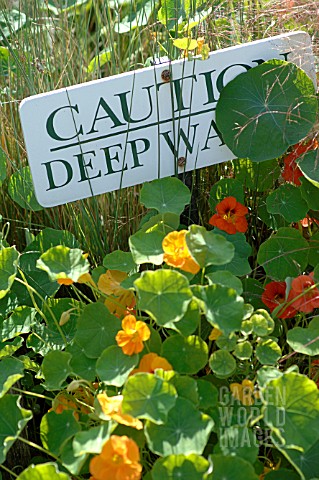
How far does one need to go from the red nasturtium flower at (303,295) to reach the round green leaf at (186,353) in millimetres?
209

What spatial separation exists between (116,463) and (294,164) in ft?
2.37

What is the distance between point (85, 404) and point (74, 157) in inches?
18.3

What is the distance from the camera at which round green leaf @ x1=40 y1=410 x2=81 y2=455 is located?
0.99m

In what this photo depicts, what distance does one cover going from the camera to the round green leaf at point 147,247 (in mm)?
1057

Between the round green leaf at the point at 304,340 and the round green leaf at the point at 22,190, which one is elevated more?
the round green leaf at the point at 22,190

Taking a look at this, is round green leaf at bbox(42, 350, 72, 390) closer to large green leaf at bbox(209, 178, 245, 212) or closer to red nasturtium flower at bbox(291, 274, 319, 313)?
red nasturtium flower at bbox(291, 274, 319, 313)

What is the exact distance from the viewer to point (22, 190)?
4.74 feet

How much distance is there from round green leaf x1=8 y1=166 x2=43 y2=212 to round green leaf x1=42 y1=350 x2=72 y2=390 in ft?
1.51

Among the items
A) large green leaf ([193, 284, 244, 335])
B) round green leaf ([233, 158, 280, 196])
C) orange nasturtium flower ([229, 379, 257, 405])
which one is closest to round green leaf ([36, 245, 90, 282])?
large green leaf ([193, 284, 244, 335])

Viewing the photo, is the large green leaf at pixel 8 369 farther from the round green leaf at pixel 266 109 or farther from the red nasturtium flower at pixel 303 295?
the round green leaf at pixel 266 109

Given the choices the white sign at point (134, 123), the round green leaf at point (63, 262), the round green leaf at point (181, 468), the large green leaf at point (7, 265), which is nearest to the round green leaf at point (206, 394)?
the round green leaf at point (181, 468)

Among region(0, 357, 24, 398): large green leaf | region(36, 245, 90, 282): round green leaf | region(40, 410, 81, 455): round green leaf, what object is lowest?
region(40, 410, 81, 455): round green leaf

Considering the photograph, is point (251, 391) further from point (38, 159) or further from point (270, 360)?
point (38, 159)

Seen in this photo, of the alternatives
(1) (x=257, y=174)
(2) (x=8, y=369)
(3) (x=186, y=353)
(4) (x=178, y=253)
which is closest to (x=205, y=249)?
(4) (x=178, y=253)
